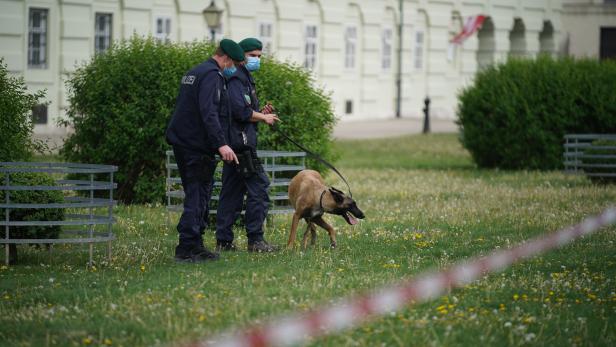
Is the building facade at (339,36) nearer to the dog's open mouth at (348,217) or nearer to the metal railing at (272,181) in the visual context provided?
the metal railing at (272,181)

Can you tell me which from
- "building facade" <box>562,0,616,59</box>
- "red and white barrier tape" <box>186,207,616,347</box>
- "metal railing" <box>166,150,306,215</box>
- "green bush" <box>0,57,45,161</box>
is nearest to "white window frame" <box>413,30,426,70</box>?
"building facade" <box>562,0,616,59</box>

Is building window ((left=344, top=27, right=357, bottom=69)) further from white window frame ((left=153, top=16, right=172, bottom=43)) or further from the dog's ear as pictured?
the dog's ear

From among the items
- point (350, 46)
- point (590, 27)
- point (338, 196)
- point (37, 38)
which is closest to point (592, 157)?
point (338, 196)

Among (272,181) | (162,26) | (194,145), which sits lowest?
(272,181)

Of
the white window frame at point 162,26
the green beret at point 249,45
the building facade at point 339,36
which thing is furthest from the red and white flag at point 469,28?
the green beret at point 249,45

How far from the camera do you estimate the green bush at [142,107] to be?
16.8 meters

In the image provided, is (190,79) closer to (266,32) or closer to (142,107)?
(142,107)

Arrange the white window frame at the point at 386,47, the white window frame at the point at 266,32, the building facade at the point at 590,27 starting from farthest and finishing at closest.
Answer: the building facade at the point at 590,27, the white window frame at the point at 386,47, the white window frame at the point at 266,32

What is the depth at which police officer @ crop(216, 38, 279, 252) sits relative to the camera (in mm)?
Result: 11727

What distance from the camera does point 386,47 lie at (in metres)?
46.3

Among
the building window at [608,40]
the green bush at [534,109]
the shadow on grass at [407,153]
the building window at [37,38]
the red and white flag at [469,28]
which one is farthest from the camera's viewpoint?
the building window at [608,40]

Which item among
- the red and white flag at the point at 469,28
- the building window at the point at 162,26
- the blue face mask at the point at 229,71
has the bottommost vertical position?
the blue face mask at the point at 229,71

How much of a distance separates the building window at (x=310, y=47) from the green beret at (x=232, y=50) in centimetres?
2970

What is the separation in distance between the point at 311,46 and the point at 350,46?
105 inches
